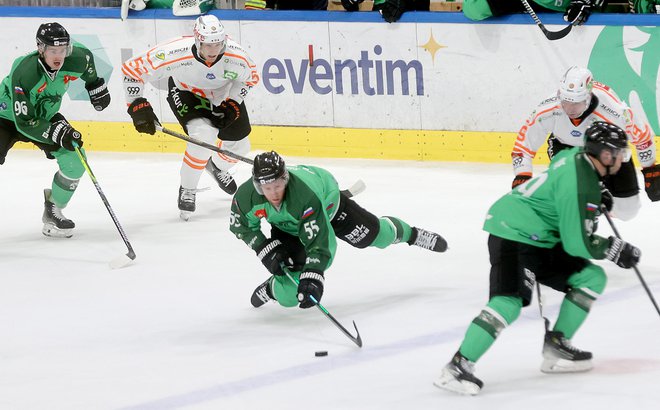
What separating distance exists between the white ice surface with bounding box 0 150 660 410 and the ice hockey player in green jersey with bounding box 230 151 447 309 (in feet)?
0.80

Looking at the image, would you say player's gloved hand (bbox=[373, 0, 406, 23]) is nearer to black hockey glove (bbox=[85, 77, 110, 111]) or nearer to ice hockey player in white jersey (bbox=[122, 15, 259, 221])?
ice hockey player in white jersey (bbox=[122, 15, 259, 221])

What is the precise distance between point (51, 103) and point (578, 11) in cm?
360

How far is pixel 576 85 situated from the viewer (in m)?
5.84

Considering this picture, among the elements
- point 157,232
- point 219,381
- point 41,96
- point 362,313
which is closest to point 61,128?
point 41,96

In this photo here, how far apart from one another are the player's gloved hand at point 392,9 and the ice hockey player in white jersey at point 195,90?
164 centimetres

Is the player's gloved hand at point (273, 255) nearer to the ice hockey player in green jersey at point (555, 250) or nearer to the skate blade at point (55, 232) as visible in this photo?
the ice hockey player in green jersey at point (555, 250)

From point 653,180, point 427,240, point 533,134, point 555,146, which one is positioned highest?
point 533,134

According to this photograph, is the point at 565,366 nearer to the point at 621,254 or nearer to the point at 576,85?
the point at 621,254

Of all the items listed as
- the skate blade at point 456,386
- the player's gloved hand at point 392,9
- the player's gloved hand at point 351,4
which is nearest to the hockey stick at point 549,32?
the player's gloved hand at point 392,9

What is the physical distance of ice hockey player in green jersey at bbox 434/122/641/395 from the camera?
4.29 m

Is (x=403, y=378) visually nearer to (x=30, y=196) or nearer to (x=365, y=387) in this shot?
(x=365, y=387)

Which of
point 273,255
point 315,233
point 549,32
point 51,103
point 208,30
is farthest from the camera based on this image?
point 549,32

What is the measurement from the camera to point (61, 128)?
23.4 feet

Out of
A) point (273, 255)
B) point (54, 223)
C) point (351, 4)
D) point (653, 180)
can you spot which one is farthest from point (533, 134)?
point (351, 4)
